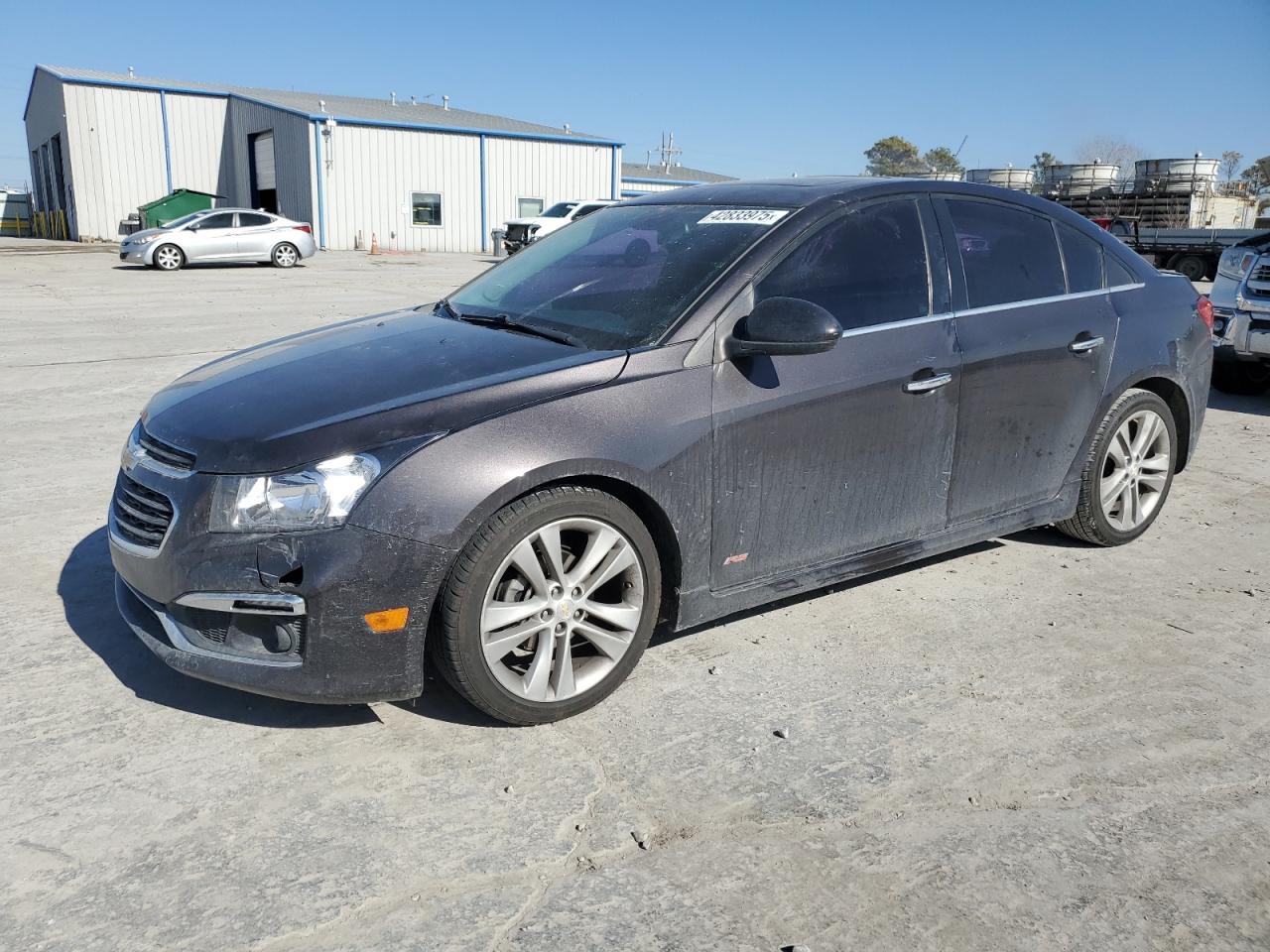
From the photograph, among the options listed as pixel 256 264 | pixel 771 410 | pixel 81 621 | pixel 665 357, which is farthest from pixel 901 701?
pixel 256 264

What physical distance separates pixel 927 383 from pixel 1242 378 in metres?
6.99

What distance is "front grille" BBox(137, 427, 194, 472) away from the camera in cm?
Result: 308

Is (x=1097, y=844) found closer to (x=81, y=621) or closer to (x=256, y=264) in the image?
(x=81, y=621)

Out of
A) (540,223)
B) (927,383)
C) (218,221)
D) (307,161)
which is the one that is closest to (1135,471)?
(927,383)

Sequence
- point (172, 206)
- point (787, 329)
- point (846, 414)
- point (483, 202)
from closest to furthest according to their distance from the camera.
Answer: point (787, 329) → point (846, 414) → point (172, 206) → point (483, 202)

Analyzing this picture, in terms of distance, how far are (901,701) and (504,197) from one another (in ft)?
127

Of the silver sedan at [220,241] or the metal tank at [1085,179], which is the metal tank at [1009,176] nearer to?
the metal tank at [1085,179]

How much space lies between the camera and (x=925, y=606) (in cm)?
427

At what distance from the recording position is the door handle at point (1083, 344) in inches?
175

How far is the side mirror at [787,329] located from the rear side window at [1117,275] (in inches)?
81.6

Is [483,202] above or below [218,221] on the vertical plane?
above

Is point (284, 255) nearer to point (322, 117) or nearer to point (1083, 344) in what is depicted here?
point (322, 117)

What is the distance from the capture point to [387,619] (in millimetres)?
2922

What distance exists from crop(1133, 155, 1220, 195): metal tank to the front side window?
27.8m
